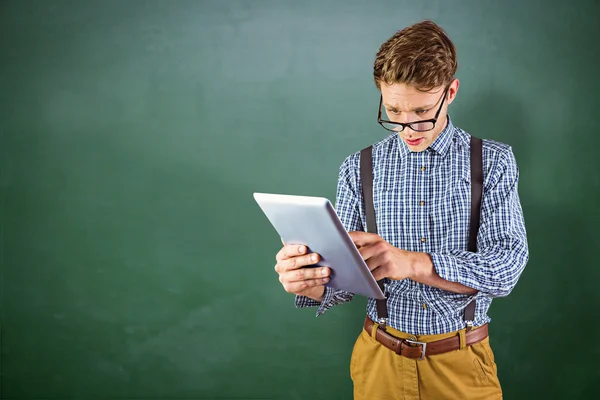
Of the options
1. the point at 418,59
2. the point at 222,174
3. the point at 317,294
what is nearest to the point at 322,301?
the point at 317,294

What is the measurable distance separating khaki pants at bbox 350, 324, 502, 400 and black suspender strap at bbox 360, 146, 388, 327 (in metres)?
0.06

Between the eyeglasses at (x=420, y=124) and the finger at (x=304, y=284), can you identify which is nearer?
the finger at (x=304, y=284)

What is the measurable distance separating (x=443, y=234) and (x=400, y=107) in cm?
37

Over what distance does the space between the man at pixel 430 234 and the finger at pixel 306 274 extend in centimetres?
2

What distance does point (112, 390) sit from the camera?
A: 2381 mm

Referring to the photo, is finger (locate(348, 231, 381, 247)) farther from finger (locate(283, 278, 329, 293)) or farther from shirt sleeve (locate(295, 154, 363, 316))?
shirt sleeve (locate(295, 154, 363, 316))

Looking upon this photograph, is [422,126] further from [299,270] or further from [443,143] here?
[299,270]

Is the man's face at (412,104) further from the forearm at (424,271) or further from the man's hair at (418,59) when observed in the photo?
the forearm at (424,271)

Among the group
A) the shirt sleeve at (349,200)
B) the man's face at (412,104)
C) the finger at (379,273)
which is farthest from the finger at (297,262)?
the man's face at (412,104)

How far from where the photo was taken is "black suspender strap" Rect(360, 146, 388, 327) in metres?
1.62

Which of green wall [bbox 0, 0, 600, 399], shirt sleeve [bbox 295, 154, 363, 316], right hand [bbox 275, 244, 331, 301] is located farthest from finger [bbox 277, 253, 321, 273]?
green wall [bbox 0, 0, 600, 399]

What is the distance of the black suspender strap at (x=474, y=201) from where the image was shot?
151 centimetres

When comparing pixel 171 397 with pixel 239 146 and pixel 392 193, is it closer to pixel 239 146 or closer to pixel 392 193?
pixel 239 146

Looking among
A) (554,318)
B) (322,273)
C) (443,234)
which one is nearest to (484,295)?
(443,234)
